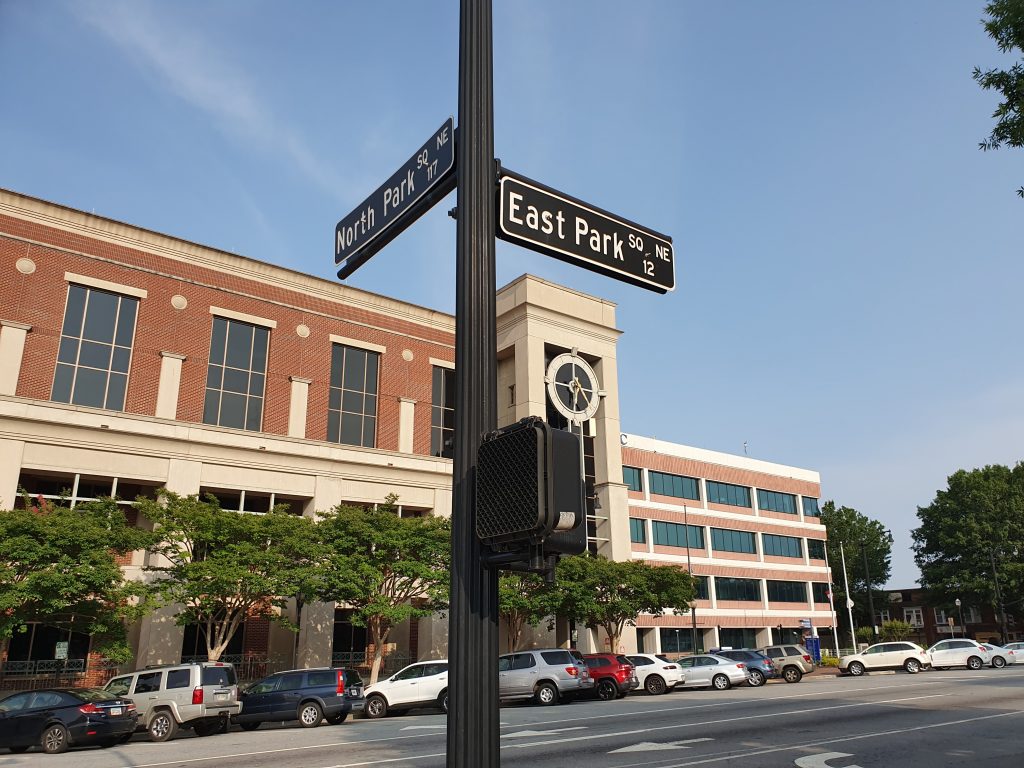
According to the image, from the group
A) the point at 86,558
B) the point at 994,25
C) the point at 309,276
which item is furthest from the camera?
the point at 309,276

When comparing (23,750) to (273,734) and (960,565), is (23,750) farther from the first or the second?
(960,565)

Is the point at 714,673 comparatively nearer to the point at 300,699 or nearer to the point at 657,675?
the point at 657,675

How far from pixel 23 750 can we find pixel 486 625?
20.9 m

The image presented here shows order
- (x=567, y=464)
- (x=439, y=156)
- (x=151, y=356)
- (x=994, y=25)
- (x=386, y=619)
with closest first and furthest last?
(x=567, y=464), (x=439, y=156), (x=994, y=25), (x=386, y=619), (x=151, y=356)

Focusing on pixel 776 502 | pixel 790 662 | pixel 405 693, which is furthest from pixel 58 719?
pixel 776 502

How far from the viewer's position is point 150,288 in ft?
123

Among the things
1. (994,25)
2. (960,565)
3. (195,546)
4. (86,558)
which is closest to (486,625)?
(994,25)

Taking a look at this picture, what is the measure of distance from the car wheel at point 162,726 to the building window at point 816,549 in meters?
62.9

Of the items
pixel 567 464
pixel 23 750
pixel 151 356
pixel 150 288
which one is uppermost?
pixel 150 288

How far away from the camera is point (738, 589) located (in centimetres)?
6469

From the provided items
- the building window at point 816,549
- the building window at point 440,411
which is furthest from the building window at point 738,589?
the building window at point 440,411

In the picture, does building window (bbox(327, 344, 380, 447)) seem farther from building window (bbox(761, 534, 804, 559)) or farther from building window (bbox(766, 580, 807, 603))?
building window (bbox(766, 580, 807, 603))

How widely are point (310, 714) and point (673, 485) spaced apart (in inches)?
1695

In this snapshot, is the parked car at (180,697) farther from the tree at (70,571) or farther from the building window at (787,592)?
the building window at (787,592)
